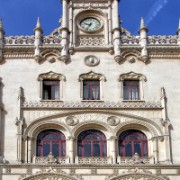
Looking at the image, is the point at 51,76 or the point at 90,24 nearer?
the point at 51,76

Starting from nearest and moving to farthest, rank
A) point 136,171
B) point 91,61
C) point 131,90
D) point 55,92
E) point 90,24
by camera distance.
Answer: point 136,171
point 55,92
point 131,90
point 91,61
point 90,24

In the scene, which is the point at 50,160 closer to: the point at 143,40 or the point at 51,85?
the point at 51,85

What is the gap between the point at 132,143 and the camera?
109ft

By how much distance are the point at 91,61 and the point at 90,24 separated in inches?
118

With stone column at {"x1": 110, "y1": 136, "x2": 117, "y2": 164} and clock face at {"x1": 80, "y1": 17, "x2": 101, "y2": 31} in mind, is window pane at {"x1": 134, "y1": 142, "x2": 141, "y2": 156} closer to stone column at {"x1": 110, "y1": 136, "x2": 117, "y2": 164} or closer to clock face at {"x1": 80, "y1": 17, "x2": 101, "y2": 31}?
stone column at {"x1": 110, "y1": 136, "x2": 117, "y2": 164}

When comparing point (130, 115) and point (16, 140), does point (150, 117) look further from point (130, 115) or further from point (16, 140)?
point (16, 140)

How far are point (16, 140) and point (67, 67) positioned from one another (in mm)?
5863

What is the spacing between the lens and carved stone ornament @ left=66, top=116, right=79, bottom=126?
33156 mm

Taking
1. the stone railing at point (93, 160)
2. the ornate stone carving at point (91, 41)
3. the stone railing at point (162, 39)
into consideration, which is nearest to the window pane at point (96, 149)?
the stone railing at point (93, 160)

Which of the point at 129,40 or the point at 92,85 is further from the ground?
the point at 129,40

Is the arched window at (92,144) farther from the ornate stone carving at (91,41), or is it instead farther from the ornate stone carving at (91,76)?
the ornate stone carving at (91,41)

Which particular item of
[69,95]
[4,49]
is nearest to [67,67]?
[69,95]

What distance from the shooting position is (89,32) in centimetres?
3609

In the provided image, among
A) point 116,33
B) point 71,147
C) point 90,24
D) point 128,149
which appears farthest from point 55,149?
point 90,24
